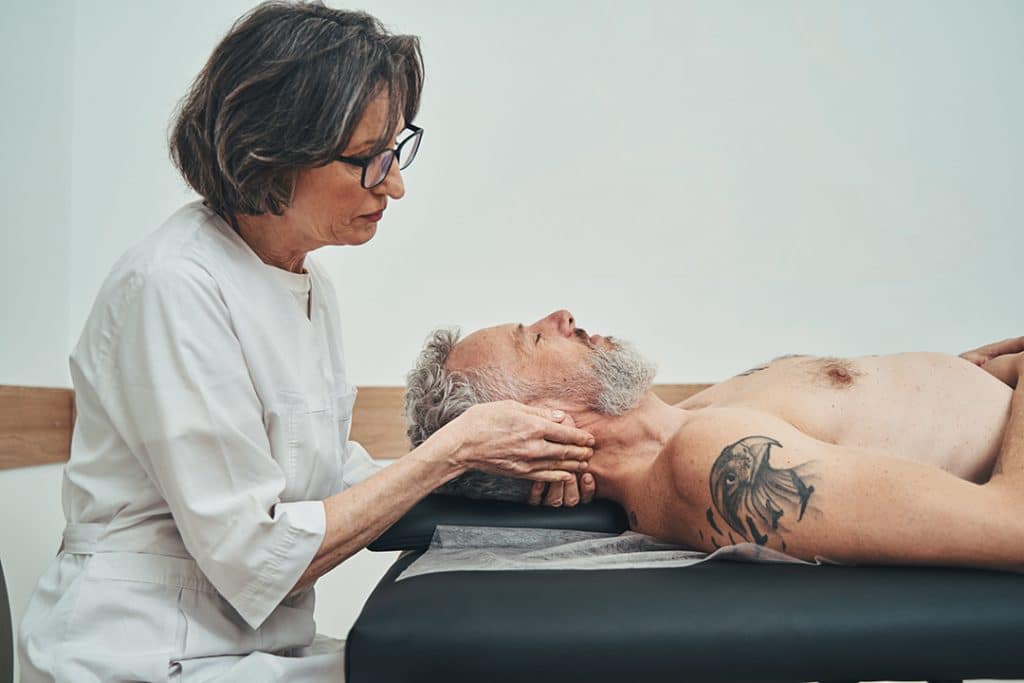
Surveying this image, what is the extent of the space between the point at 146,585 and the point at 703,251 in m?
1.90

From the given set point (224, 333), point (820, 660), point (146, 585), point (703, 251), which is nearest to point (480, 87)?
point (703, 251)

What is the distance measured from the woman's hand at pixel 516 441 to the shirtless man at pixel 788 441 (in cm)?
3

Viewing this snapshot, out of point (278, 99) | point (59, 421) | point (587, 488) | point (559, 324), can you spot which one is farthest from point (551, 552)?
point (59, 421)

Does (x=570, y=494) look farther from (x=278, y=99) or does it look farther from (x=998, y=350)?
(x=998, y=350)

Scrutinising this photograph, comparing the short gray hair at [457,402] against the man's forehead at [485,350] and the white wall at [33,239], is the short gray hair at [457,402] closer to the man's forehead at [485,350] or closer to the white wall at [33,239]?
the man's forehead at [485,350]

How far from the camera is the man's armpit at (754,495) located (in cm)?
132

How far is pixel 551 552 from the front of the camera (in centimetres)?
153

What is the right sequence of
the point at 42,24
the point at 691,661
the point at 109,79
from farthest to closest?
1. the point at 109,79
2. the point at 42,24
3. the point at 691,661

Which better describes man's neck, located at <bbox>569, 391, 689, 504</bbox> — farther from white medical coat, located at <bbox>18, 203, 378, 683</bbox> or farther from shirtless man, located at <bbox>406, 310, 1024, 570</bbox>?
white medical coat, located at <bbox>18, 203, 378, 683</bbox>

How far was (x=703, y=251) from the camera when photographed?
2.77 m

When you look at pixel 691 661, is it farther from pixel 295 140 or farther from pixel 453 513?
pixel 295 140

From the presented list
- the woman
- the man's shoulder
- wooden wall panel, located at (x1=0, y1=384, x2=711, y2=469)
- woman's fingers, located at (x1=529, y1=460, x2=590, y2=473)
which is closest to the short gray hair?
woman's fingers, located at (x1=529, y1=460, x2=590, y2=473)

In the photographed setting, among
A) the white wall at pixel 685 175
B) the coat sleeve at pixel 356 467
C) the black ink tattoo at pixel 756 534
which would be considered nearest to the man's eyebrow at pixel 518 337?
the coat sleeve at pixel 356 467

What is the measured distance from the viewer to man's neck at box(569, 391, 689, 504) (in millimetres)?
1708
